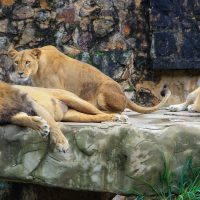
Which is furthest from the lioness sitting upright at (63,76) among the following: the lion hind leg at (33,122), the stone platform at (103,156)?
the lion hind leg at (33,122)

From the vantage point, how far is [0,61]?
8.58 metres

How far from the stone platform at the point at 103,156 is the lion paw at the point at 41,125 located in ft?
0.85

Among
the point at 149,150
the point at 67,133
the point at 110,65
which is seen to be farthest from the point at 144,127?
the point at 110,65

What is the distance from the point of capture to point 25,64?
6.54 metres

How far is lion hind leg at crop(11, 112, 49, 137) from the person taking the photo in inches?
191

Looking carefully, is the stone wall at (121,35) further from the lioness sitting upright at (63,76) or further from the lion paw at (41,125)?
the lion paw at (41,125)

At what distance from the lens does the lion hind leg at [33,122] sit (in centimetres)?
486

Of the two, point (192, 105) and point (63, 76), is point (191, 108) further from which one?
point (63, 76)

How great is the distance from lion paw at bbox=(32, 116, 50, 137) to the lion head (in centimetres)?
169

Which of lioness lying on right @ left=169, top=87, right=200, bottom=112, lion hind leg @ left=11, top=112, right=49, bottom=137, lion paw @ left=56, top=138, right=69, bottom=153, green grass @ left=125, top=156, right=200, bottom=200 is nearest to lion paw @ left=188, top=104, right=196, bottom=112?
lioness lying on right @ left=169, top=87, right=200, bottom=112

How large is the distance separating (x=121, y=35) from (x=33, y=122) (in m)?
4.02

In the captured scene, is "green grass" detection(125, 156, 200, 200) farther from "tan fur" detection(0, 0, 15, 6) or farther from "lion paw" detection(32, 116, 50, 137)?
"tan fur" detection(0, 0, 15, 6)

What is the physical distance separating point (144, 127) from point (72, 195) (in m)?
1.30

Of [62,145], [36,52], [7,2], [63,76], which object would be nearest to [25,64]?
[36,52]
